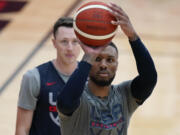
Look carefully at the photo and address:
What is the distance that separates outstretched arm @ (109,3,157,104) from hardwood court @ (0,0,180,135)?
3284 mm

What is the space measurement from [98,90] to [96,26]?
1.45 feet

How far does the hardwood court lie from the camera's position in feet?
22.7

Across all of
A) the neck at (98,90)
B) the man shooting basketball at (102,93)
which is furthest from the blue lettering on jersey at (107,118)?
the neck at (98,90)

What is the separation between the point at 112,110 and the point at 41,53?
565 centimetres

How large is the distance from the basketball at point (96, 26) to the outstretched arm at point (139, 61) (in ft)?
0.18

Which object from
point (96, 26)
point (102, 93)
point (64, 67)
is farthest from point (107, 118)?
point (64, 67)

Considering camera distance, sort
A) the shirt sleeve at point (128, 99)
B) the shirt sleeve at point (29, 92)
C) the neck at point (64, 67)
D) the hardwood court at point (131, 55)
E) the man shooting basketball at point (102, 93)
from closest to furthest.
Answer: the man shooting basketball at point (102, 93)
the shirt sleeve at point (128, 99)
the shirt sleeve at point (29, 92)
the neck at point (64, 67)
the hardwood court at point (131, 55)

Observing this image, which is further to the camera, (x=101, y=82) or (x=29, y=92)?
(x=29, y=92)

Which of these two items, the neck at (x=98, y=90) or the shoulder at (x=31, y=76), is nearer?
the neck at (x=98, y=90)

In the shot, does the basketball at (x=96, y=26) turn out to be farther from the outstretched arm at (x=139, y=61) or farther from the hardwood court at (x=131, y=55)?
the hardwood court at (x=131, y=55)

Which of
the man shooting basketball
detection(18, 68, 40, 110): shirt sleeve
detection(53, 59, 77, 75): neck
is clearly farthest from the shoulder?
the man shooting basketball

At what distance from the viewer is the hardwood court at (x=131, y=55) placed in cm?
693

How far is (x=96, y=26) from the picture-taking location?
3135mm

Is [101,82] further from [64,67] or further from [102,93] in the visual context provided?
[64,67]
